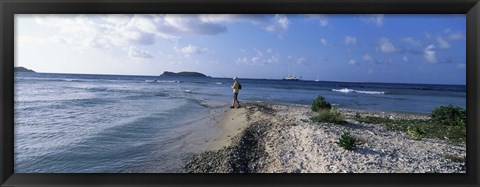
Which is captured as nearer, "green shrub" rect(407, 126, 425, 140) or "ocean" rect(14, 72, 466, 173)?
"ocean" rect(14, 72, 466, 173)

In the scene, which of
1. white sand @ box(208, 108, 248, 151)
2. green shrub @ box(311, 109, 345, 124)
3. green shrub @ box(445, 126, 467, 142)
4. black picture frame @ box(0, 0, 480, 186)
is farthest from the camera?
green shrub @ box(311, 109, 345, 124)

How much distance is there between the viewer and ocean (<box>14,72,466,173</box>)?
3.02 metres

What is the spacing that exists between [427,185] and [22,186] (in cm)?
269

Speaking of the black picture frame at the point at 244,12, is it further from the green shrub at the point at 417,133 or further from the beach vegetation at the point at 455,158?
the green shrub at the point at 417,133

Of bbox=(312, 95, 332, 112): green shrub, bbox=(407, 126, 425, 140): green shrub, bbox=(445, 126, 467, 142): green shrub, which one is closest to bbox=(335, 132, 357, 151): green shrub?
bbox=(407, 126, 425, 140): green shrub

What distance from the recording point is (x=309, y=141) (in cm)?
323

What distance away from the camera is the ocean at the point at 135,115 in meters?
3.02

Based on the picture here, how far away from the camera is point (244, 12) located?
2.07 m

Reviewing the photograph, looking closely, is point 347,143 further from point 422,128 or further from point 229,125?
point 229,125

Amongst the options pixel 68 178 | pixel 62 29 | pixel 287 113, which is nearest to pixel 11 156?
pixel 68 178

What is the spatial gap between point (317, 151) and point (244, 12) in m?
1.54

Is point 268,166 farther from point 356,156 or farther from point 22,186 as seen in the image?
point 22,186

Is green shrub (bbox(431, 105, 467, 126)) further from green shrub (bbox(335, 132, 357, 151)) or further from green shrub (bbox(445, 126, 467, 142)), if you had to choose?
green shrub (bbox(335, 132, 357, 151))

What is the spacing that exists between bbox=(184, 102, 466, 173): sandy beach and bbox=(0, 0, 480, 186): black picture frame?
1.41 ft
